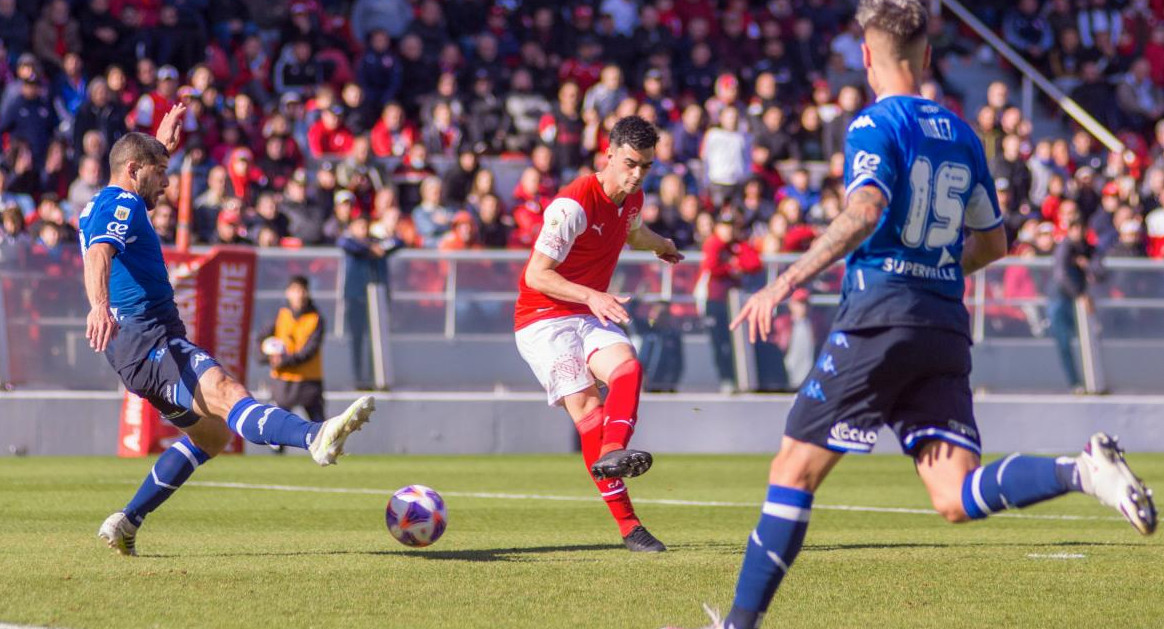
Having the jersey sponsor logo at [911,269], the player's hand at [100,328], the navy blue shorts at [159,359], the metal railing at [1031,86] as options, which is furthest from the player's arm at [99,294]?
the metal railing at [1031,86]

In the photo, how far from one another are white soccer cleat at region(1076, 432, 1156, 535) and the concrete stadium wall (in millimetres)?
11738

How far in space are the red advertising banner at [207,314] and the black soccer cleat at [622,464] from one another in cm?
801

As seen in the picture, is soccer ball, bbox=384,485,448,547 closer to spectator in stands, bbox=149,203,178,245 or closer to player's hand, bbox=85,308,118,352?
player's hand, bbox=85,308,118,352

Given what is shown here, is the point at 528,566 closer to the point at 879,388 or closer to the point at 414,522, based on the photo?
the point at 414,522

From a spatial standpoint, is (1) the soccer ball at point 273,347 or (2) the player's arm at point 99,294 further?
(1) the soccer ball at point 273,347

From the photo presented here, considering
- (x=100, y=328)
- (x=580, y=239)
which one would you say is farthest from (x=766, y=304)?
(x=580, y=239)

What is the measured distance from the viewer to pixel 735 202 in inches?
810

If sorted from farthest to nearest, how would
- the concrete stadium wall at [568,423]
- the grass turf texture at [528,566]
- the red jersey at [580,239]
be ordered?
1. the concrete stadium wall at [568,423]
2. the red jersey at [580,239]
3. the grass turf texture at [528,566]

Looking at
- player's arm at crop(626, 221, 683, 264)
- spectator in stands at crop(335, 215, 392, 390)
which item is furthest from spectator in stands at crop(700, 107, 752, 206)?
player's arm at crop(626, 221, 683, 264)

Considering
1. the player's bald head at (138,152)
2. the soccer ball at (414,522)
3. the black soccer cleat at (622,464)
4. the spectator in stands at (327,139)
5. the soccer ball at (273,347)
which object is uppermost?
the spectator in stands at (327,139)

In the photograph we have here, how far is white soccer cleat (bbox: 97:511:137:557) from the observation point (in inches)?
315

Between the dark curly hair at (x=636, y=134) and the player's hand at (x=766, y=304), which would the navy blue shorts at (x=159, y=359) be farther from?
the player's hand at (x=766, y=304)

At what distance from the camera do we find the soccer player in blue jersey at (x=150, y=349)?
302 inches

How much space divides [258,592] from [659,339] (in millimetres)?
10246
